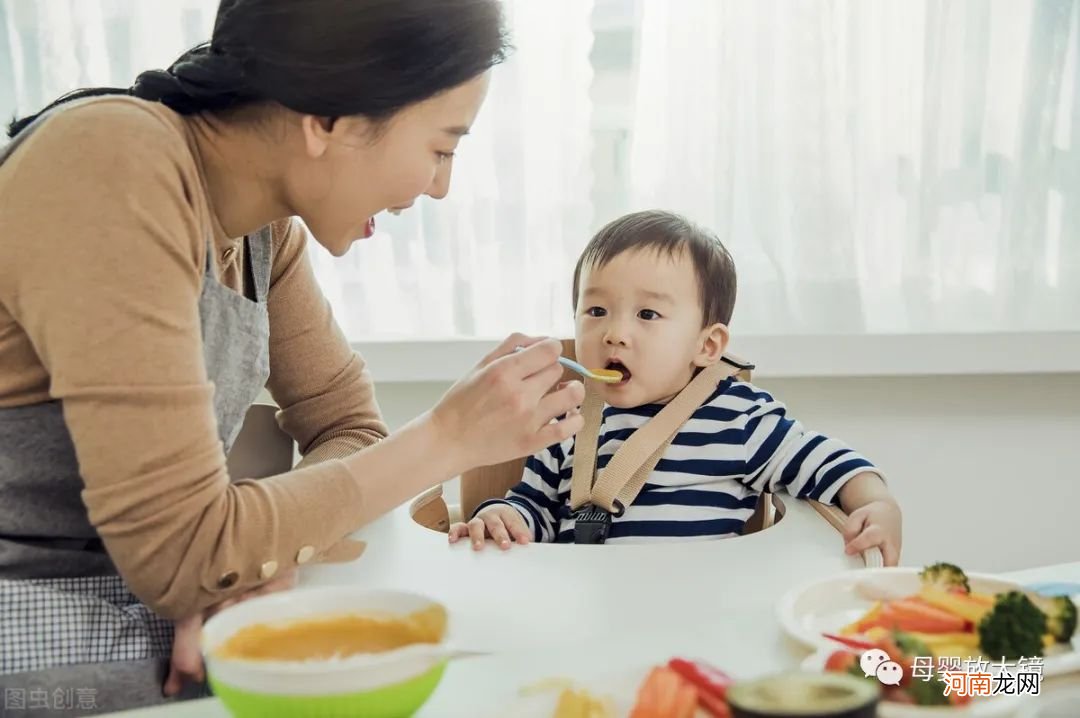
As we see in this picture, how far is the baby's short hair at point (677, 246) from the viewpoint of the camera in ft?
4.84

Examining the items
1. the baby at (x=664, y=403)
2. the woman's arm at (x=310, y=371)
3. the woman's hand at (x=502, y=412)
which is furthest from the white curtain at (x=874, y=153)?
the woman's hand at (x=502, y=412)

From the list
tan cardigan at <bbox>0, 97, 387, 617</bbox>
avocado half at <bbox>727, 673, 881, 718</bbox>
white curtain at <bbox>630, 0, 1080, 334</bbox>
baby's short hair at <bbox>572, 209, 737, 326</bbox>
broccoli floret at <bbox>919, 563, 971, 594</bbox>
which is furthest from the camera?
white curtain at <bbox>630, 0, 1080, 334</bbox>

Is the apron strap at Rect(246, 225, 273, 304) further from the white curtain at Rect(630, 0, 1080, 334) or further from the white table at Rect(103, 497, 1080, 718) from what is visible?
the white curtain at Rect(630, 0, 1080, 334)

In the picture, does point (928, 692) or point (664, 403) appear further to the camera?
point (664, 403)

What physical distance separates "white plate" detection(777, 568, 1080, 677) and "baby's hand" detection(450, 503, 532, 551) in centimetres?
39

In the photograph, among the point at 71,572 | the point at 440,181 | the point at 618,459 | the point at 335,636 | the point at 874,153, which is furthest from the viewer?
the point at 874,153

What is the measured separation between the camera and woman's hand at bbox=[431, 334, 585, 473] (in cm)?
105

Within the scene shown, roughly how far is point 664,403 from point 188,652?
76 cm

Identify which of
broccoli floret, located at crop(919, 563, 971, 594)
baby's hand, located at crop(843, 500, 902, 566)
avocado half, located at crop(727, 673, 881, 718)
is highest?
avocado half, located at crop(727, 673, 881, 718)

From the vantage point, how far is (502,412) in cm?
106

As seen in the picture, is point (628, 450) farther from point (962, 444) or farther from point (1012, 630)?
Answer: point (962, 444)

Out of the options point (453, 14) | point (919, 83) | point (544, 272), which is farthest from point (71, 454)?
point (919, 83)

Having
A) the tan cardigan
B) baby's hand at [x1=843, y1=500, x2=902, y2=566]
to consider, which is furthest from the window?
the tan cardigan

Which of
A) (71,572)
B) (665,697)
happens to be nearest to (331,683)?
(665,697)
